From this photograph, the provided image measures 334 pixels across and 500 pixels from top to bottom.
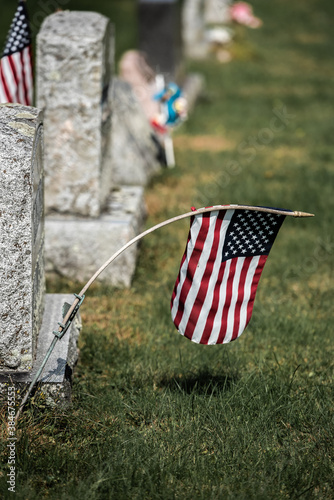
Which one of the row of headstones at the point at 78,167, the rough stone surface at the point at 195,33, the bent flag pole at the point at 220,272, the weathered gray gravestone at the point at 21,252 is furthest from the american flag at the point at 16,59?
the rough stone surface at the point at 195,33

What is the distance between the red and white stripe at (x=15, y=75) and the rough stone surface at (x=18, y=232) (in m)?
1.29

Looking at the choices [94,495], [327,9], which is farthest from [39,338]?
[327,9]

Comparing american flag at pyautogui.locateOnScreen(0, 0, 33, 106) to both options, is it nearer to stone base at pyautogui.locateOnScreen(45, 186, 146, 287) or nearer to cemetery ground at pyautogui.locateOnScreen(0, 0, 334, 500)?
stone base at pyautogui.locateOnScreen(45, 186, 146, 287)

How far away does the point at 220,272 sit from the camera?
2934mm

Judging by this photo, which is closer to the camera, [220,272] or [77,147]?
[220,272]

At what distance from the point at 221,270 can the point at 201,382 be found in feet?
2.42

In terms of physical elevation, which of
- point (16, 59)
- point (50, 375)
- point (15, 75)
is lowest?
point (50, 375)

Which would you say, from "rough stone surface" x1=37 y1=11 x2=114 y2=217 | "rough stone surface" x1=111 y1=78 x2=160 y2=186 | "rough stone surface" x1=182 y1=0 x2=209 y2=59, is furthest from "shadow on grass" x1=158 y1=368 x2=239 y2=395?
"rough stone surface" x1=182 y1=0 x2=209 y2=59

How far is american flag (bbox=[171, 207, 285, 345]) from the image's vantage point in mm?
2863

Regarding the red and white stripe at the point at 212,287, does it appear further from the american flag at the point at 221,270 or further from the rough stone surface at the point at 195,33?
the rough stone surface at the point at 195,33

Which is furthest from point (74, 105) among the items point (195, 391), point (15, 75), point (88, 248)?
point (195, 391)

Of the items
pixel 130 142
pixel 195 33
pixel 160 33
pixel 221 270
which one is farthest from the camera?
pixel 195 33

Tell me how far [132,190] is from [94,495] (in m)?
3.65

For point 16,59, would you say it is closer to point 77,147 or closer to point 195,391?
point 77,147
